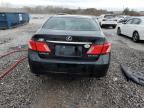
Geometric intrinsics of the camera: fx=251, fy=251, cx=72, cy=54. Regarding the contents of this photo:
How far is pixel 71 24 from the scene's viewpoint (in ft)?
19.5

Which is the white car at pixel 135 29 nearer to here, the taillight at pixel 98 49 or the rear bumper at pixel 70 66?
the taillight at pixel 98 49

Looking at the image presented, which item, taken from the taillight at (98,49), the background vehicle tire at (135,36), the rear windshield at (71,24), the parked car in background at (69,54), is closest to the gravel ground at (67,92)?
the parked car in background at (69,54)

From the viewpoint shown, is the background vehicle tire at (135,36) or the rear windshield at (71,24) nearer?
the rear windshield at (71,24)

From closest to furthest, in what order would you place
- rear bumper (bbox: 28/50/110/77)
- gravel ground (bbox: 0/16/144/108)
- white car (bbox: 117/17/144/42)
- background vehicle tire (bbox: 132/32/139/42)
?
gravel ground (bbox: 0/16/144/108) → rear bumper (bbox: 28/50/110/77) → white car (bbox: 117/17/144/42) → background vehicle tire (bbox: 132/32/139/42)

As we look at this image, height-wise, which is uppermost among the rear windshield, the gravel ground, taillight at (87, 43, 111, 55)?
the rear windshield

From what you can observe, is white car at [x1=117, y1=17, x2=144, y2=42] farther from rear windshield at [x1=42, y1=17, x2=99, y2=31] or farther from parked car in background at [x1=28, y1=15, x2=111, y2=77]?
parked car in background at [x1=28, y1=15, x2=111, y2=77]

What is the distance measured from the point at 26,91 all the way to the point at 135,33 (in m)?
10.2

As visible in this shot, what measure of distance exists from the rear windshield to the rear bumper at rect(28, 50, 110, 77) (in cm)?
103

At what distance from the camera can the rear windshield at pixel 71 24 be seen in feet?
18.8

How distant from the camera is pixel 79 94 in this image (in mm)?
5195

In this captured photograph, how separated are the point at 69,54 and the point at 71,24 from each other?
4.27 feet

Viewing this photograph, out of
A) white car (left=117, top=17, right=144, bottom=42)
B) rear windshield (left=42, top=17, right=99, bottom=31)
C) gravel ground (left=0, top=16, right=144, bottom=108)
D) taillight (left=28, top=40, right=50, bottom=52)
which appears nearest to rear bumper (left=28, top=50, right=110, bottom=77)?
taillight (left=28, top=40, right=50, bottom=52)

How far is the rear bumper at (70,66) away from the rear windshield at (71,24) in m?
1.03

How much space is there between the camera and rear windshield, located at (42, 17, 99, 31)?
18.8ft
